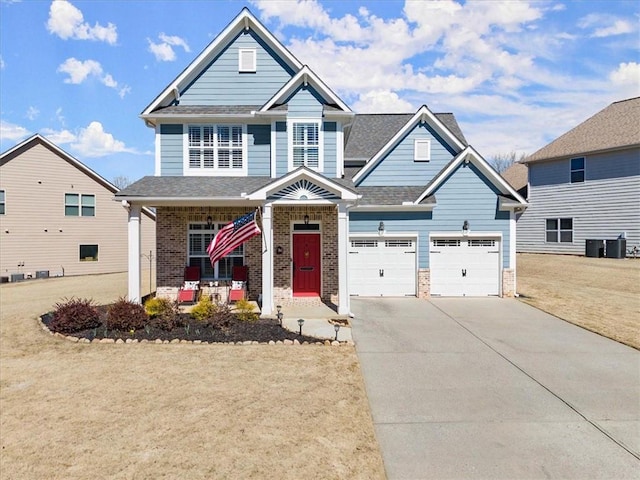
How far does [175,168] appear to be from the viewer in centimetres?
1411

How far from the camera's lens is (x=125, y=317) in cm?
1001

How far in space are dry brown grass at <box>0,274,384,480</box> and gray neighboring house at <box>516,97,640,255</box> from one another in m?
24.0

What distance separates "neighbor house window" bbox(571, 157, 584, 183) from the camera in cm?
2570

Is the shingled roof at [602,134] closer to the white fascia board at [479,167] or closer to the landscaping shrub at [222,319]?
the white fascia board at [479,167]

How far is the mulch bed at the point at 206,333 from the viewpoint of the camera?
373 inches

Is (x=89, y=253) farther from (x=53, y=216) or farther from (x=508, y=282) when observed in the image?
(x=508, y=282)

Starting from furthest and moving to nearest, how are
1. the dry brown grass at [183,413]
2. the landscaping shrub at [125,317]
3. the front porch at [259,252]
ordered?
the front porch at [259,252], the landscaping shrub at [125,317], the dry brown grass at [183,413]

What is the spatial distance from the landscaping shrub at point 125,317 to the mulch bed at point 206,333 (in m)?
0.14

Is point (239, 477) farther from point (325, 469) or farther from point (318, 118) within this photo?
point (318, 118)

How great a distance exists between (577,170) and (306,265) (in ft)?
72.2

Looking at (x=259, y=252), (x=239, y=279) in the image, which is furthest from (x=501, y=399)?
(x=239, y=279)

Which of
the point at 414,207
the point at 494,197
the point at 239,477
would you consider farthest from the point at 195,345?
the point at 494,197

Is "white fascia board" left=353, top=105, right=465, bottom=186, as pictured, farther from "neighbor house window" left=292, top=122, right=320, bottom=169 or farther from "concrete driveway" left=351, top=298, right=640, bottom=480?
"concrete driveway" left=351, top=298, right=640, bottom=480

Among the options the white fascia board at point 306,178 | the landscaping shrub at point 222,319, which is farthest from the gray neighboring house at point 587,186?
the landscaping shrub at point 222,319
